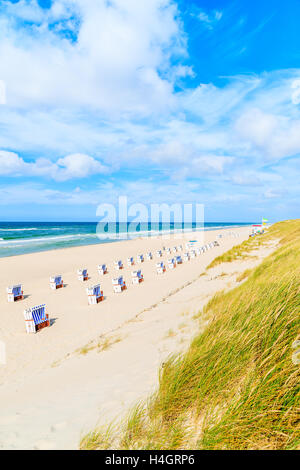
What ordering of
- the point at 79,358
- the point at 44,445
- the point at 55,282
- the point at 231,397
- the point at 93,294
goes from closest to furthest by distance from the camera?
1. the point at 231,397
2. the point at 44,445
3. the point at 79,358
4. the point at 93,294
5. the point at 55,282

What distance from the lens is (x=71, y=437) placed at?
2.70 metres

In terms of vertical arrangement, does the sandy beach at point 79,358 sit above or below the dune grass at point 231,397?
below

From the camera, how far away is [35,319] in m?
8.12

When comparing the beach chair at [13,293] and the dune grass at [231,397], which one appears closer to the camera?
the dune grass at [231,397]

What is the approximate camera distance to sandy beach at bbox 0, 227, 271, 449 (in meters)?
3.04

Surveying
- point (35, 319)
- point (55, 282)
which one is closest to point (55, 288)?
point (55, 282)

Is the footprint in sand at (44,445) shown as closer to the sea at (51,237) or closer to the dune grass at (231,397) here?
the dune grass at (231,397)

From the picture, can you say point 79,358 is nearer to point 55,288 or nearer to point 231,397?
point 231,397

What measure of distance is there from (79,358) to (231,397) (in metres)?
4.25

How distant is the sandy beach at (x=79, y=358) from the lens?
9.96 feet

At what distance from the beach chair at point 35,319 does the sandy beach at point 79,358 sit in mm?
253

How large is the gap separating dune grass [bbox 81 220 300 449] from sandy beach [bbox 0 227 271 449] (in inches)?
23.9

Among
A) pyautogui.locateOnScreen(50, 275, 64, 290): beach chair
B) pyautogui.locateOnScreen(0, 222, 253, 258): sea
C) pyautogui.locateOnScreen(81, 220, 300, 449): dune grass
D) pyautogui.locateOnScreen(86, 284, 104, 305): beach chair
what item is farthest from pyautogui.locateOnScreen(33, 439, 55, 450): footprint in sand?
pyautogui.locateOnScreen(0, 222, 253, 258): sea

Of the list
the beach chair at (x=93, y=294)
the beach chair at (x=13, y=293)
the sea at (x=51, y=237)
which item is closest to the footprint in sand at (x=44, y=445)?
the beach chair at (x=93, y=294)
